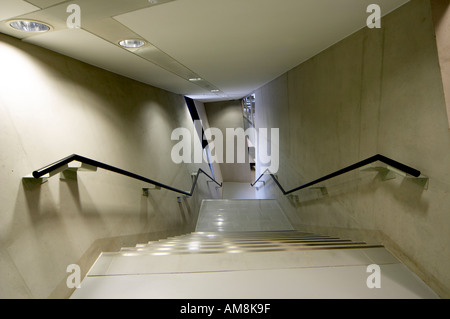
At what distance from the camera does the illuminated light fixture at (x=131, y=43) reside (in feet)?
9.26

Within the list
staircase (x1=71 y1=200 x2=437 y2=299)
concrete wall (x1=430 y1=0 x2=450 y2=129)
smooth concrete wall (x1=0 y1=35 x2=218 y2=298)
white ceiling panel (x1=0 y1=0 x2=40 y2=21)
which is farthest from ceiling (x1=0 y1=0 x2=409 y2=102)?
staircase (x1=71 y1=200 x2=437 y2=299)

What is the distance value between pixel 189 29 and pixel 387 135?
208 centimetres

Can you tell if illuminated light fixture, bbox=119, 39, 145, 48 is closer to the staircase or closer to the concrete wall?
the staircase

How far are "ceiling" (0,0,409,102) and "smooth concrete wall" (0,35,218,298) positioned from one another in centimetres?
27

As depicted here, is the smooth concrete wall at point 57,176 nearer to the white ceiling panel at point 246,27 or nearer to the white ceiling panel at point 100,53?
the white ceiling panel at point 100,53

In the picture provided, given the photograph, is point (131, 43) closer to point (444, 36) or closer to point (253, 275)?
point (253, 275)

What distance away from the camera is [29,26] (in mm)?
2186

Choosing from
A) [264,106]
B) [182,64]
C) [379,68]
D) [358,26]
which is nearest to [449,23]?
[379,68]

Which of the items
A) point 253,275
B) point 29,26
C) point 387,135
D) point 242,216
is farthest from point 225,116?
point 253,275

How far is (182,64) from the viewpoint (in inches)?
154

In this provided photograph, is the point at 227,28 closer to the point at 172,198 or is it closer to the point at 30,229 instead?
the point at 30,229

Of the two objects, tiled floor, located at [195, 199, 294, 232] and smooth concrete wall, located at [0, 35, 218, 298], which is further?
tiled floor, located at [195, 199, 294, 232]

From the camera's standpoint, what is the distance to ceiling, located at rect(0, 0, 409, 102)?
2092 millimetres
